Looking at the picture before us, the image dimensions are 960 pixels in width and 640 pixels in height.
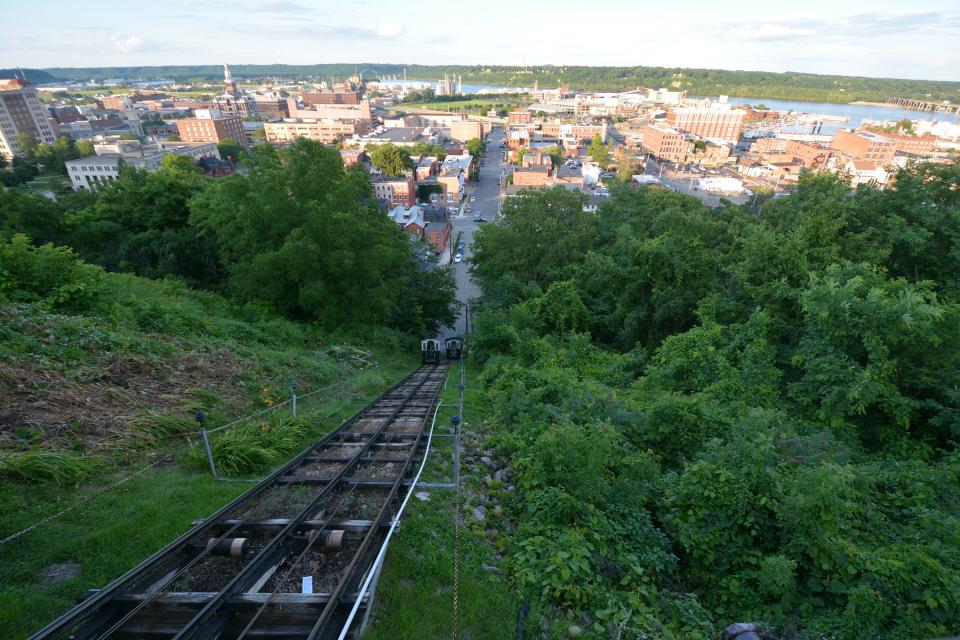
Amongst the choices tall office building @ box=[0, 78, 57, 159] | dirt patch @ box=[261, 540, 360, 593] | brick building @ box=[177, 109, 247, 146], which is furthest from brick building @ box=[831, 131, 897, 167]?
tall office building @ box=[0, 78, 57, 159]

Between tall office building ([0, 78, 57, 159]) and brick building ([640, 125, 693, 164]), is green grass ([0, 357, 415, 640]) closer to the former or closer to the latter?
brick building ([640, 125, 693, 164])

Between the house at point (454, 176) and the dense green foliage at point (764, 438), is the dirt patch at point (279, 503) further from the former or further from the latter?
the house at point (454, 176)

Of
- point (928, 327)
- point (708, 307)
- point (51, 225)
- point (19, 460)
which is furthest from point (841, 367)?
point (51, 225)

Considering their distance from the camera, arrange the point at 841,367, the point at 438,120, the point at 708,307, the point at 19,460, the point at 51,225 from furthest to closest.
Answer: the point at 438,120 < the point at 51,225 < the point at 708,307 < the point at 841,367 < the point at 19,460

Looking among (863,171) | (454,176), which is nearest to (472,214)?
(454,176)

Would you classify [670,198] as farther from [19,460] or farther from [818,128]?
[818,128]

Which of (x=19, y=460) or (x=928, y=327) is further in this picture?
(x=928, y=327)

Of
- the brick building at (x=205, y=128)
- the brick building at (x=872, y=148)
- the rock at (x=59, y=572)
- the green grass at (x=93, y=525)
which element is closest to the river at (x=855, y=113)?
the brick building at (x=872, y=148)
